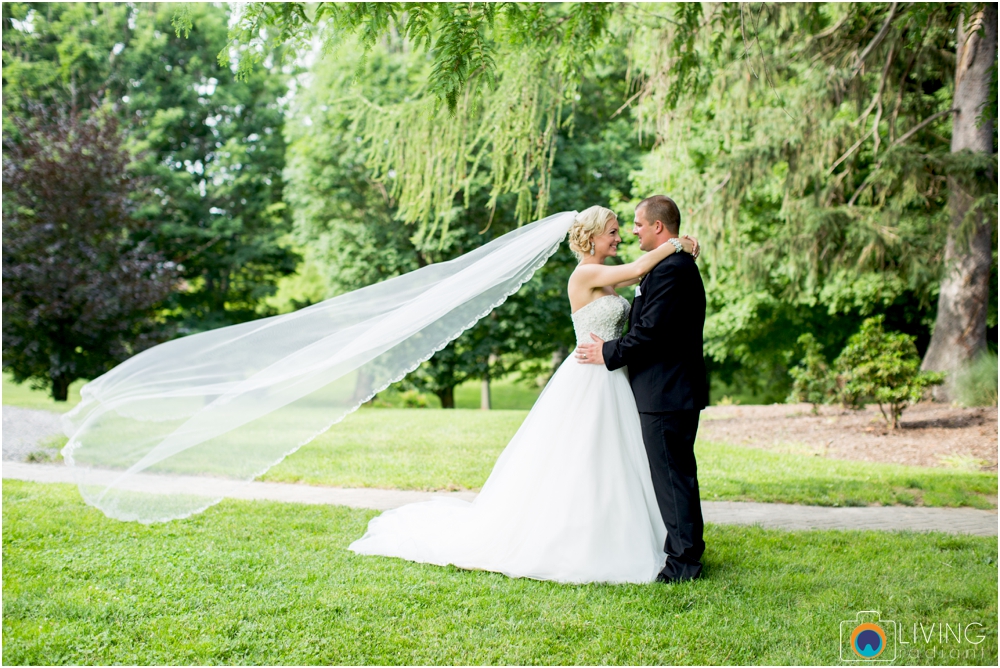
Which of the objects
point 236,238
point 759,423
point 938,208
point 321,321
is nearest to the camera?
point 321,321

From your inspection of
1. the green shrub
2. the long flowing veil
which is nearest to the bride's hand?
the long flowing veil

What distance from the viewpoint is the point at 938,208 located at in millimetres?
13117

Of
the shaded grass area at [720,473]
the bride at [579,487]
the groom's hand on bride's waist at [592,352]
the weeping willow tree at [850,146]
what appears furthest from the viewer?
the weeping willow tree at [850,146]

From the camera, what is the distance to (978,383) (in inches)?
456

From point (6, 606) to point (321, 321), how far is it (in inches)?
94.7

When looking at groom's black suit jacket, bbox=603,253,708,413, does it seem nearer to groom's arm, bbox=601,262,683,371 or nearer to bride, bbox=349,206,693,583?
groom's arm, bbox=601,262,683,371

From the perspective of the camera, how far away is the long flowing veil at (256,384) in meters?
4.72

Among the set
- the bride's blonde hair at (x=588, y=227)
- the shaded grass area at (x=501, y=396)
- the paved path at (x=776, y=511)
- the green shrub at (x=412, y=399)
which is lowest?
the shaded grass area at (x=501, y=396)

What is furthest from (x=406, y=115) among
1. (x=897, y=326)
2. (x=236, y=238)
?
(x=236, y=238)

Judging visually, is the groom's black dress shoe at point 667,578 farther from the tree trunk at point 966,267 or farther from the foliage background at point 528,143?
the tree trunk at point 966,267

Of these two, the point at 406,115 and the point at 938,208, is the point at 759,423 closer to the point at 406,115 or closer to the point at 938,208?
the point at 938,208

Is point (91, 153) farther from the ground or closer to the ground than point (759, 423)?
farther from the ground

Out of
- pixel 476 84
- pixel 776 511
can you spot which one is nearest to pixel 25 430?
pixel 476 84

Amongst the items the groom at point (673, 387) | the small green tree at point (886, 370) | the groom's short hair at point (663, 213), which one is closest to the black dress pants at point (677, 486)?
the groom at point (673, 387)
